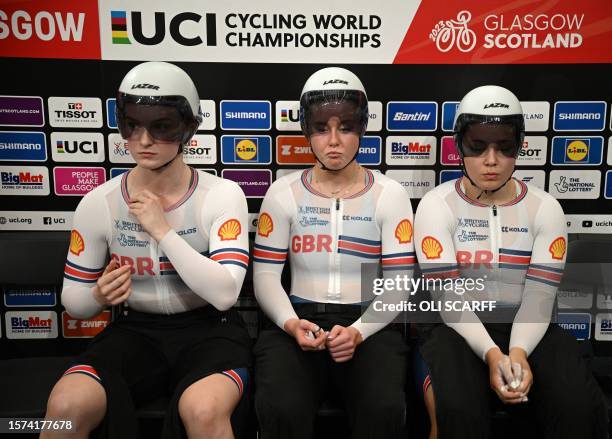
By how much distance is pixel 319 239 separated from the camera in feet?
6.52

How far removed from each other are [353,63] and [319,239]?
874 millimetres

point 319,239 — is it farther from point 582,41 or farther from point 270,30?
point 582,41

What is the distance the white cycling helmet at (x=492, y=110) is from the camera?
1.92 meters

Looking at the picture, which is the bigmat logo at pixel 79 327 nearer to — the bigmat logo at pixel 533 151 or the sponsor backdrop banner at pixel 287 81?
the sponsor backdrop banner at pixel 287 81

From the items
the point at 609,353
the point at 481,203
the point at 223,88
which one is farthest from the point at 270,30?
the point at 609,353

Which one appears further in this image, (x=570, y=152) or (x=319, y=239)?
(x=570, y=152)

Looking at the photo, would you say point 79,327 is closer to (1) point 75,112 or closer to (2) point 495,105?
(1) point 75,112

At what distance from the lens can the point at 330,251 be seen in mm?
1980

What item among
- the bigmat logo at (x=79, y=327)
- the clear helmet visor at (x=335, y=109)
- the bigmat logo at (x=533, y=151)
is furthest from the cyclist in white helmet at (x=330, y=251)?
the bigmat logo at (x=79, y=327)

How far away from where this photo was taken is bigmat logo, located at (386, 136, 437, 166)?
8.05 feet

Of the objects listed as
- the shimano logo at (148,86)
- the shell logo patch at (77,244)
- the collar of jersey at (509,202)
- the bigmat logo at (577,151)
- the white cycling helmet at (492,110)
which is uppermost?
the shimano logo at (148,86)

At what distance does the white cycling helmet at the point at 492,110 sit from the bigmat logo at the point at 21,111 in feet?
5.94

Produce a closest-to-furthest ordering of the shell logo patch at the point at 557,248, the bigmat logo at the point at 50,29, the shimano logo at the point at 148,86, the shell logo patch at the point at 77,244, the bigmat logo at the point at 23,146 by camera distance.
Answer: the shimano logo at the point at 148,86, the shell logo patch at the point at 77,244, the shell logo patch at the point at 557,248, the bigmat logo at the point at 50,29, the bigmat logo at the point at 23,146

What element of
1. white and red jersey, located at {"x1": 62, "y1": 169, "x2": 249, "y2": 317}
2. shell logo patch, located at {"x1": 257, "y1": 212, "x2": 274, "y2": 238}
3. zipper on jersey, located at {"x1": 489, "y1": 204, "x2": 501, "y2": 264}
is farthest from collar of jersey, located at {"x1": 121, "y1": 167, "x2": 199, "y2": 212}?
zipper on jersey, located at {"x1": 489, "y1": 204, "x2": 501, "y2": 264}
